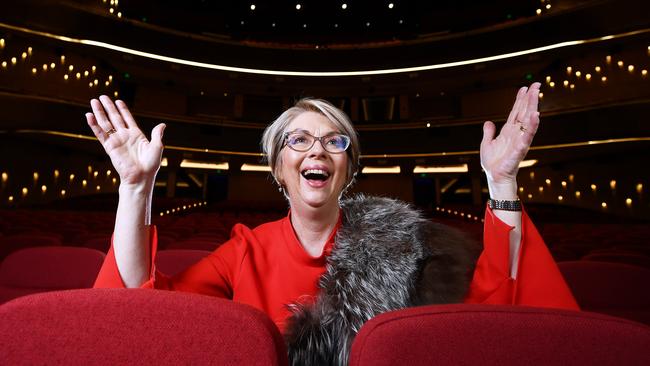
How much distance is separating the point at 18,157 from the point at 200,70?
784 centimetres

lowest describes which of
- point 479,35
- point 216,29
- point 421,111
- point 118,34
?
point 421,111

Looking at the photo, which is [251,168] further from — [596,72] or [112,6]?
[596,72]

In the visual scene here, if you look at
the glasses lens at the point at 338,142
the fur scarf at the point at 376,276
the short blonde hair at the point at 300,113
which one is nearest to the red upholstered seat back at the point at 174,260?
the short blonde hair at the point at 300,113

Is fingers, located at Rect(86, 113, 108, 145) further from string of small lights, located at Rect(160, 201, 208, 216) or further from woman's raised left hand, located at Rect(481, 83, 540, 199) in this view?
string of small lights, located at Rect(160, 201, 208, 216)

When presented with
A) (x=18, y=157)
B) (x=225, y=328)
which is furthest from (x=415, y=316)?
(x=18, y=157)

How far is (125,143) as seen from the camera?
138cm

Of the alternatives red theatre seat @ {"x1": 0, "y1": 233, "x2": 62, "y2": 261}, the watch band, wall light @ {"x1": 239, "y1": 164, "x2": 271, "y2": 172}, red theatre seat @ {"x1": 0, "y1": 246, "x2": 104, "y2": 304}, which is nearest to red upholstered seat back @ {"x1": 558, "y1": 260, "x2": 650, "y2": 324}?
the watch band

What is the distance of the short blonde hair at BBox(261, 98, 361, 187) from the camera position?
5.32 feet

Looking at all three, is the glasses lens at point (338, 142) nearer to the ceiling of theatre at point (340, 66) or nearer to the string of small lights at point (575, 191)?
the ceiling of theatre at point (340, 66)

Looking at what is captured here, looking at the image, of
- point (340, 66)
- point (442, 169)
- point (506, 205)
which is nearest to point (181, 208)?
point (340, 66)

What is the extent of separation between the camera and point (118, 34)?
47.5ft

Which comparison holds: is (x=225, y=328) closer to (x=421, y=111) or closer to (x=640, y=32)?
(x=640, y=32)

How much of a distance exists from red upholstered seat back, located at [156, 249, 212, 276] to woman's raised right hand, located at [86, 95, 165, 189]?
4.94 ft

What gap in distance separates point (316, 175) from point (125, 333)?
3.42 feet
